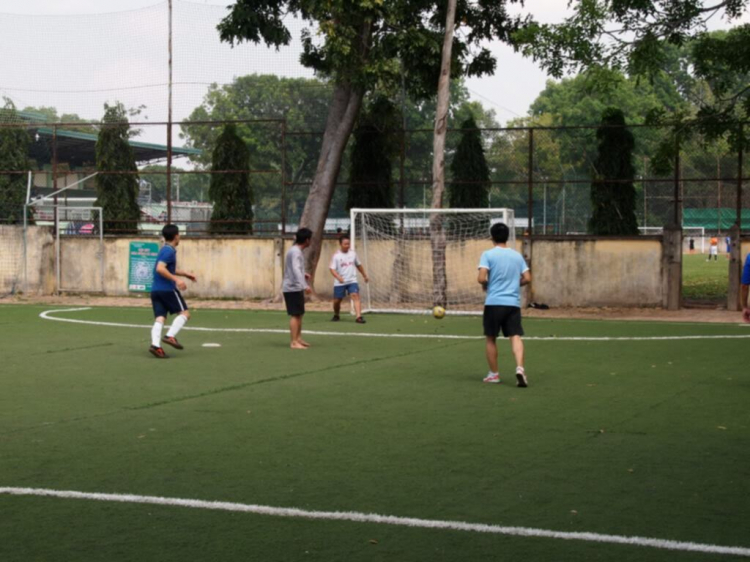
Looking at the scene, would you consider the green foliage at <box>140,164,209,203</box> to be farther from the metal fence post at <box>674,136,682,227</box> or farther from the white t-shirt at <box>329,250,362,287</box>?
the metal fence post at <box>674,136,682,227</box>

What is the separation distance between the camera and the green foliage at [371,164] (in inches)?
1125

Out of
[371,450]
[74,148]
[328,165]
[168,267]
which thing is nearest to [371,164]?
[328,165]

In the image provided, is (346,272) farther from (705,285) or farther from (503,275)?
(705,285)

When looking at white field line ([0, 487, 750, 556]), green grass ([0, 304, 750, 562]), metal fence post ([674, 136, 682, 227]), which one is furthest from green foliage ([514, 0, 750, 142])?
white field line ([0, 487, 750, 556])

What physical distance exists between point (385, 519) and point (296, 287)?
9996mm

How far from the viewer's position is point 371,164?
29016 millimetres

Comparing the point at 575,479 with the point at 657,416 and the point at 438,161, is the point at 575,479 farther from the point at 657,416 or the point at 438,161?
the point at 438,161

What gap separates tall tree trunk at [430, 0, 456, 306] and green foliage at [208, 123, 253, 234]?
7.56 metres

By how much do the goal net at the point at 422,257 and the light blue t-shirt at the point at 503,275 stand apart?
1212cm

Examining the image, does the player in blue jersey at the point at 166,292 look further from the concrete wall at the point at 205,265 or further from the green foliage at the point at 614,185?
the green foliage at the point at 614,185

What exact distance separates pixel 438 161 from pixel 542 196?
4.61m

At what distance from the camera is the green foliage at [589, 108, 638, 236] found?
26984 millimetres

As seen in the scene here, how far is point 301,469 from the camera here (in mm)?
7746

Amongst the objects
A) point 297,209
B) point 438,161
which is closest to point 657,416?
point 438,161
